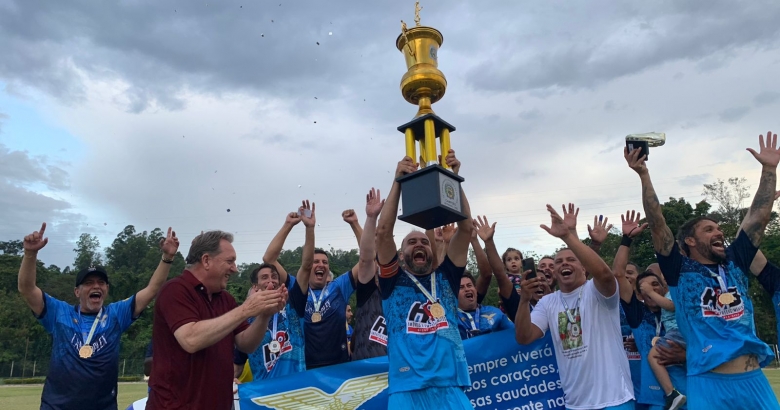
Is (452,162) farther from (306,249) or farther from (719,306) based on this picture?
(719,306)

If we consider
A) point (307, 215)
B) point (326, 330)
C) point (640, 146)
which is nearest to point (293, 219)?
point (307, 215)

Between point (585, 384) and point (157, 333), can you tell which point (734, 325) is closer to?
point (585, 384)

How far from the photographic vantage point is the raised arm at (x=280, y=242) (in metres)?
7.06

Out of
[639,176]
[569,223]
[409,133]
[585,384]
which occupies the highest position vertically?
[409,133]

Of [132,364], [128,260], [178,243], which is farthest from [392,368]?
[128,260]

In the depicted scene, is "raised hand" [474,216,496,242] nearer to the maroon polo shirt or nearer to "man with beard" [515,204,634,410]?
"man with beard" [515,204,634,410]

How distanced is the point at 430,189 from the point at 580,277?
6.74ft

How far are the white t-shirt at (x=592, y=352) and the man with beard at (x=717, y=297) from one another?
59 cm

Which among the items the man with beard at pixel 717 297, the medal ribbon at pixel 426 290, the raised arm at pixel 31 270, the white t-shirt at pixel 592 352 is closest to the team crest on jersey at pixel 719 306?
the man with beard at pixel 717 297

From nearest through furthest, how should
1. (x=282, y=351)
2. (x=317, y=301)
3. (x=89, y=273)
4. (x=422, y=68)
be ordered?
(x=422, y=68) < (x=89, y=273) < (x=282, y=351) < (x=317, y=301)

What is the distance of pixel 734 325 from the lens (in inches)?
201

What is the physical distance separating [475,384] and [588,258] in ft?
7.34

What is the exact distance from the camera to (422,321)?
16.3 feet

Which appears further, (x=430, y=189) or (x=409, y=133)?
(x=409, y=133)
